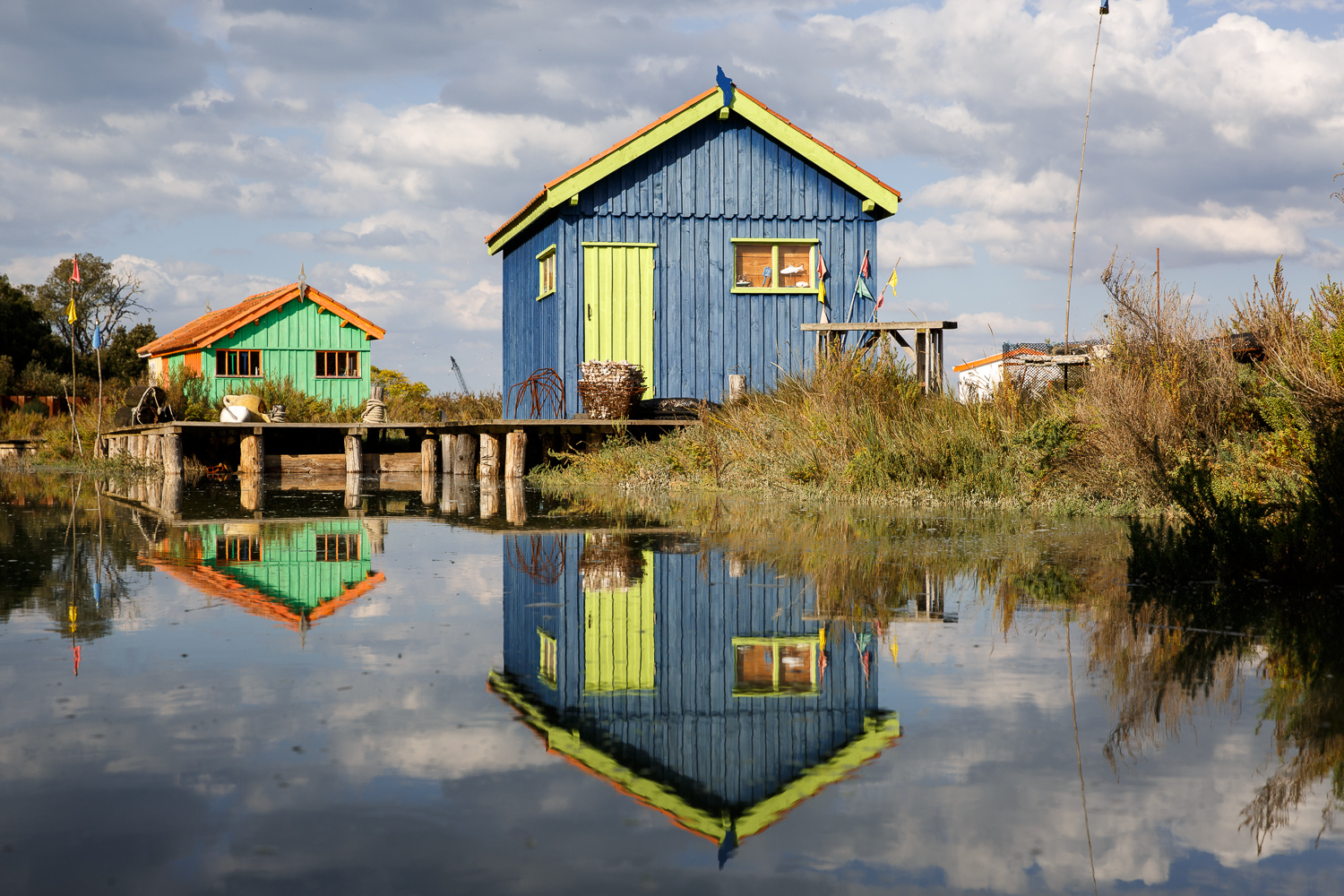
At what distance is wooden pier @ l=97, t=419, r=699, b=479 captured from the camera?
1758 cm

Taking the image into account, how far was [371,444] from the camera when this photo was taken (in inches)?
1024

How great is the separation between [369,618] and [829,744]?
2.63 m

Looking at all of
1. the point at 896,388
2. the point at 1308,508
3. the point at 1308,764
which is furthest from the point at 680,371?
the point at 1308,764

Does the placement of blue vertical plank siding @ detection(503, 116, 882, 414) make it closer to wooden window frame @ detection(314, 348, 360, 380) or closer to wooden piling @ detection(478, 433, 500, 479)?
wooden piling @ detection(478, 433, 500, 479)

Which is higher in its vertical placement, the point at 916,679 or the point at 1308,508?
the point at 1308,508

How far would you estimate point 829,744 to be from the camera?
3143mm

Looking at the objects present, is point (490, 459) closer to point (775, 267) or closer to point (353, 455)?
point (353, 455)

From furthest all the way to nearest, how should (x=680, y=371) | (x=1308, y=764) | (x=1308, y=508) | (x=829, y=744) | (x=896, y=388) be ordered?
(x=680, y=371) → (x=896, y=388) → (x=1308, y=508) → (x=829, y=744) → (x=1308, y=764)

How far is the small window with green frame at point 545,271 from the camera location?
1896cm

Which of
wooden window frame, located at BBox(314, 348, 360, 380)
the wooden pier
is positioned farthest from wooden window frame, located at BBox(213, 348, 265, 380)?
the wooden pier

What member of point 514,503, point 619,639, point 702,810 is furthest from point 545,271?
point 702,810

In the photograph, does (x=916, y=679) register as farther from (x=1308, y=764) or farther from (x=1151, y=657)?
(x=1308, y=764)

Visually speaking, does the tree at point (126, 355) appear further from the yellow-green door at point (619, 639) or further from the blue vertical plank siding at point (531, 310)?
the yellow-green door at point (619, 639)

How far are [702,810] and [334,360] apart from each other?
31083 mm
